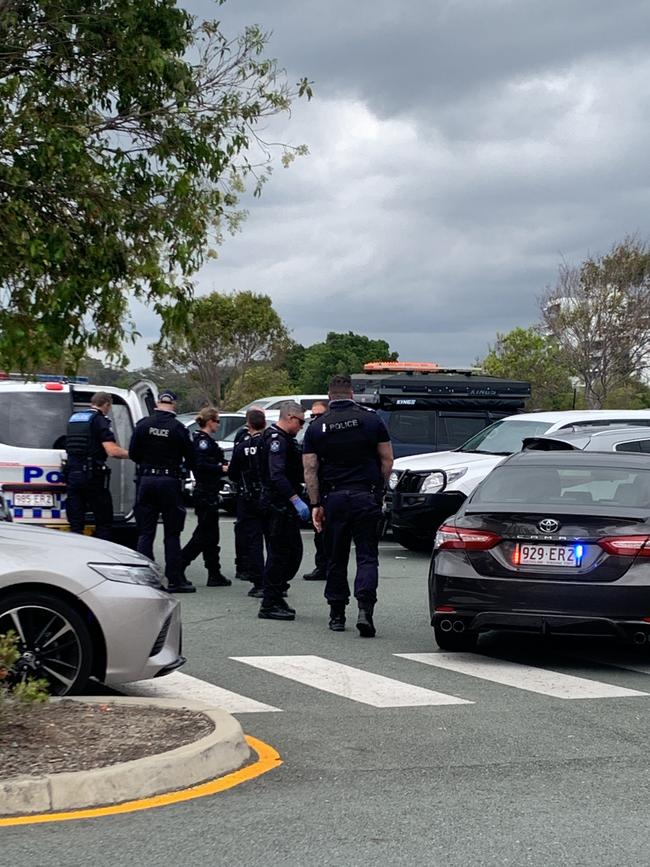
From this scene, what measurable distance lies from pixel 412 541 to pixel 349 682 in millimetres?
9060

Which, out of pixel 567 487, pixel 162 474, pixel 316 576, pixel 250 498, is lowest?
pixel 316 576

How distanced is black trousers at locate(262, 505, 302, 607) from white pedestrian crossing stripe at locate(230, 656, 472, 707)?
1.88m

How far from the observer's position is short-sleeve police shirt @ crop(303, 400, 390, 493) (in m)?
10.8

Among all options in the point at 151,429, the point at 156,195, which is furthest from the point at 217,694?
the point at 156,195

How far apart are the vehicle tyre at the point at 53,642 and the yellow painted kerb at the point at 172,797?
126cm

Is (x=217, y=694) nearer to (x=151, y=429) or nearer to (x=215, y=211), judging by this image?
(x=151, y=429)

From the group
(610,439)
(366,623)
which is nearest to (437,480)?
(610,439)

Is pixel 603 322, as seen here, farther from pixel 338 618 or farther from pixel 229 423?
pixel 338 618

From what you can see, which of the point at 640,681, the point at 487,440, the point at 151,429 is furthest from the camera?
the point at 487,440

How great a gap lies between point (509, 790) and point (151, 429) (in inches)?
313

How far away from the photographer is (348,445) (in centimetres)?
1080

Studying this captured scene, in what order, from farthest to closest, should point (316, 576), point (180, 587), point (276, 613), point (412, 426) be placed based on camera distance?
point (412, 426) < point (316, 576) < point (180, 587) < point (276, 613)

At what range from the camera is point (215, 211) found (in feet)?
53.1

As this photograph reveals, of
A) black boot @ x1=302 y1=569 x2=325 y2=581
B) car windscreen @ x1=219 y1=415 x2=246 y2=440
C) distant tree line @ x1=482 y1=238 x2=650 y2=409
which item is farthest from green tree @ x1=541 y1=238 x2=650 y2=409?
black boot @ x1=302 y1=569 x2=325 y2=581
